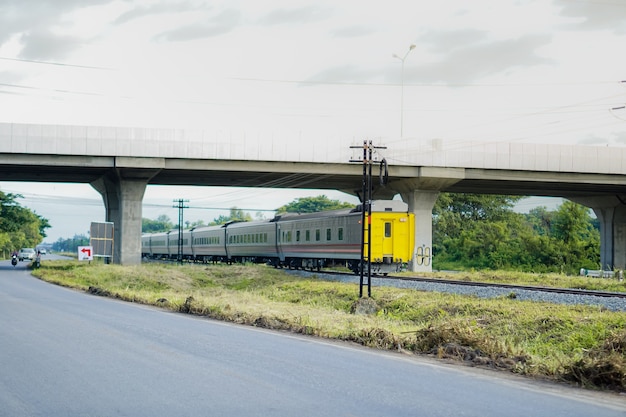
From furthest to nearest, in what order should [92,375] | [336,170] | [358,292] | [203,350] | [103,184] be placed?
1. [103,184]
2. [336,170]
3. [358,292]
4. [203,350]
5. [92,375]

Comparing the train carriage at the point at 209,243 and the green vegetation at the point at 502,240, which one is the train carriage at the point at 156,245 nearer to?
the train carriage at the point at 209,243

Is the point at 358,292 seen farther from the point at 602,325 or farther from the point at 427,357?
the point at 427,357

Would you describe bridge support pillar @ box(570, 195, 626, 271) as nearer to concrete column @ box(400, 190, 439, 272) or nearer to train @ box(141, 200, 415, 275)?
concrete column @ box(400, 190, 439, 272)

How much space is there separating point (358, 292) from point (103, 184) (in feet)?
104

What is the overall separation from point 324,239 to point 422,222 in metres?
11.5

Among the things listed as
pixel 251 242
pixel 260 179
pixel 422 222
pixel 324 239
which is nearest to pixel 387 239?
pixel 324 239

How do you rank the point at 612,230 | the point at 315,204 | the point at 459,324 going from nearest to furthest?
the point at 459,324
the point at 612,230
the point at 315,204

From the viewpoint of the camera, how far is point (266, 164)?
47.1 m

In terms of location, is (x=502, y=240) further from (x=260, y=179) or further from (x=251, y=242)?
(x=260, y=179)

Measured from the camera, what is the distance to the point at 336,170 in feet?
156

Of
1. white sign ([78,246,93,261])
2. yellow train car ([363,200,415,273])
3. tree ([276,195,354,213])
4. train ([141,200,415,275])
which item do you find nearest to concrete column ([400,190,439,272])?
A: train ([141,200,415,275])

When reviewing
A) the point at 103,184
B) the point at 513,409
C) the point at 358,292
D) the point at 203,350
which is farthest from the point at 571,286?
the point at 103,184

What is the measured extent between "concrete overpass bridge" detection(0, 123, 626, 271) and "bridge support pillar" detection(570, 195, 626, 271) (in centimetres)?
622

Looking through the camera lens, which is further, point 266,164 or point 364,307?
point 266,164
